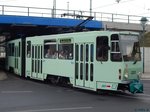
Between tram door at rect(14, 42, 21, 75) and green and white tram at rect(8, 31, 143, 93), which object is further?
tram door at rect(14, 42, 21, 75)

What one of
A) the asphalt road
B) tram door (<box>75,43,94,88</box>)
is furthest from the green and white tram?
the asphalt road

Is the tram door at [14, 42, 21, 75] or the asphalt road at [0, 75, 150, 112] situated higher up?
the tram door at [14, 42, 21, 75]

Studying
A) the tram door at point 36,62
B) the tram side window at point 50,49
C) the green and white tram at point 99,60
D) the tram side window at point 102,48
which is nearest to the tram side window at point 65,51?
the green and white tram at point 99,60

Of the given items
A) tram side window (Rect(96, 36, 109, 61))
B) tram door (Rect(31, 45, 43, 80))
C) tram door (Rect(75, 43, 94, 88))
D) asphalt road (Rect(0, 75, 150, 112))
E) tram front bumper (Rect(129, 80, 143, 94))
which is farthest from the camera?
tram door (Rect(31, 45, 43, 80))

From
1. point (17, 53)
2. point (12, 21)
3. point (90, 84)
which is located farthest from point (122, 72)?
point (12, 21)

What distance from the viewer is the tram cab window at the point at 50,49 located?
2247cm

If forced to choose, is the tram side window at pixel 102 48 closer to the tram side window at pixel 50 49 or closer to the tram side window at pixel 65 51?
the tram side window at pixel 65 51

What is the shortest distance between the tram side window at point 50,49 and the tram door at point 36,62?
819mm

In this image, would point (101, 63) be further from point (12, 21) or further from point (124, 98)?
point (12, 21)

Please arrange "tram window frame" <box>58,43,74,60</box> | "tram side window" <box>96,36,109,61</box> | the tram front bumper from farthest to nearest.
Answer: "tram window frame" <box>58,43,74,60</box> → "tram side window" <box>96,36,109,61</box> → the tram front bumper

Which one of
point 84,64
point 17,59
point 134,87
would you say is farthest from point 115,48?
point 17,59

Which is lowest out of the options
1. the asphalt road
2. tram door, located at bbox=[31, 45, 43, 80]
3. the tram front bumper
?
the asphalt road

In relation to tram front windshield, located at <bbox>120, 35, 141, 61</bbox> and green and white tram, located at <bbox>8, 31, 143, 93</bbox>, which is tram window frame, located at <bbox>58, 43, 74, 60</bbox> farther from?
tram front windshield, located at <bbox>120, 35, 141, 61</bbox>

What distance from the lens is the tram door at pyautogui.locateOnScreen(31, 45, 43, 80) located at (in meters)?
24.5
